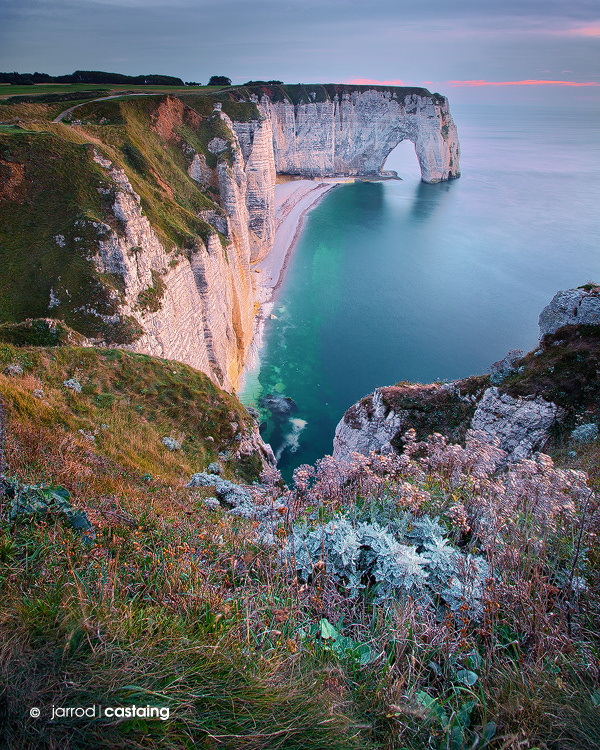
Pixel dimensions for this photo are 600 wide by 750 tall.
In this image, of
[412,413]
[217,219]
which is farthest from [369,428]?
[217,219]

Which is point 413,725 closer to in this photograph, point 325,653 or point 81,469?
point 325,653

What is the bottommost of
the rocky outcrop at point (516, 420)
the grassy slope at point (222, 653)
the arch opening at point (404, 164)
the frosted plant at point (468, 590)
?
the rocky outcrop at point (516, 420)

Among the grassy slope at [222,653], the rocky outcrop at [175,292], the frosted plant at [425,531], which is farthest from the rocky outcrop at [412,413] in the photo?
the grassy slope at [222,653]

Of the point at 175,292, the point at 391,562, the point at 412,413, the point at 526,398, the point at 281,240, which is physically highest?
the point at 391,562

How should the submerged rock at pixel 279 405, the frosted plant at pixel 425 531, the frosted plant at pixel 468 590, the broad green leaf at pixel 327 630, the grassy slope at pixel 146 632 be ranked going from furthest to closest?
1. the submerged rock at pixel 279 405
2. the frosted plant at pixel 425 531
3. the frosted plant at pixel 468 590
4. the broad green leaf at pixel 327 630
5. the grassy slope at pixel 146 632

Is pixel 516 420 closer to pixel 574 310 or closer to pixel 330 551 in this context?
pixel 574 310

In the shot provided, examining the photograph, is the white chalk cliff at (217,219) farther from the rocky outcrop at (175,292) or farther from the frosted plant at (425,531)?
the frosted plant at (425,531)

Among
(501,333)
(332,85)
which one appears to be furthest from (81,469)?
(332,85)

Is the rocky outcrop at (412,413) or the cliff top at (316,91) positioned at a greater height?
the cliff top at (316,91)
